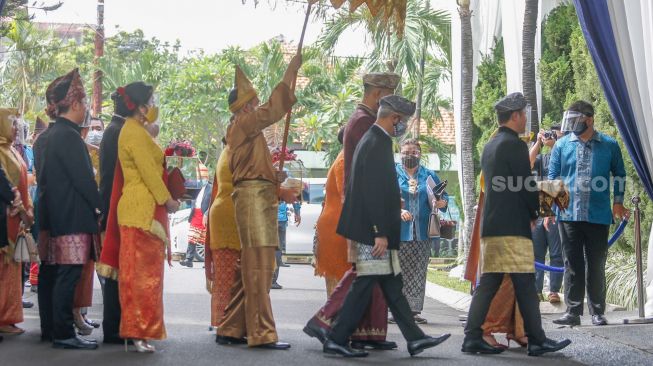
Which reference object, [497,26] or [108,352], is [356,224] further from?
[497,26]

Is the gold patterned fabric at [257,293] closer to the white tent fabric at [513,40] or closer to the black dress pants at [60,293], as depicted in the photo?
the black dress pants at [60,293]

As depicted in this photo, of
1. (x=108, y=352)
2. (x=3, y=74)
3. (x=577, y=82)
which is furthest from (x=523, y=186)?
(x=3, y=74)

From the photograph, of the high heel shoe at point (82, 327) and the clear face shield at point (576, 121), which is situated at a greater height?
the clear face shield at point (576, 121)

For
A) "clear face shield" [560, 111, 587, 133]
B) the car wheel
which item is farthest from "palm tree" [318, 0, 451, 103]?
"clear face shield" [560, 111, 587, 133]

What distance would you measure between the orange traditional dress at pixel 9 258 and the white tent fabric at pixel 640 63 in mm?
5286

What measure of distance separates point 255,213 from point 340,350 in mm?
1289

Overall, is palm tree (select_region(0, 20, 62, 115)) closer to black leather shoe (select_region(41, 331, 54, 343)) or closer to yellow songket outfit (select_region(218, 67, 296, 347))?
black leather shoe (select_region(41, 331, 54, 343))

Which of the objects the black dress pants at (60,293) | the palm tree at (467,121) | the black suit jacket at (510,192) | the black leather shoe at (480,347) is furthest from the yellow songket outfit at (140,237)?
the palm tree at (467,121)

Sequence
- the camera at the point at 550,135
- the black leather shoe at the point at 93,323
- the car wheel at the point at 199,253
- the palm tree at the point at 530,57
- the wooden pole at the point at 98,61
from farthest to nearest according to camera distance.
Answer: the wooden pole at the point at 98,61 → the car wheel at the point at 199,253 → the palm tree at the point at 530,57 → the camera at the point at 550,135 → the black leather shoe at the point at 93,323

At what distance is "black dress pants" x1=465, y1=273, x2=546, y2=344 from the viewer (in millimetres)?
9992

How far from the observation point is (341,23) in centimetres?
2872

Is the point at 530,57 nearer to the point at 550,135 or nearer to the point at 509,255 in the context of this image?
the point at 550,135

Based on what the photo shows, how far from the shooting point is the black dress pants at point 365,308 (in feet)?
32.3

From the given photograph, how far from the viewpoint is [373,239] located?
32.2ft
